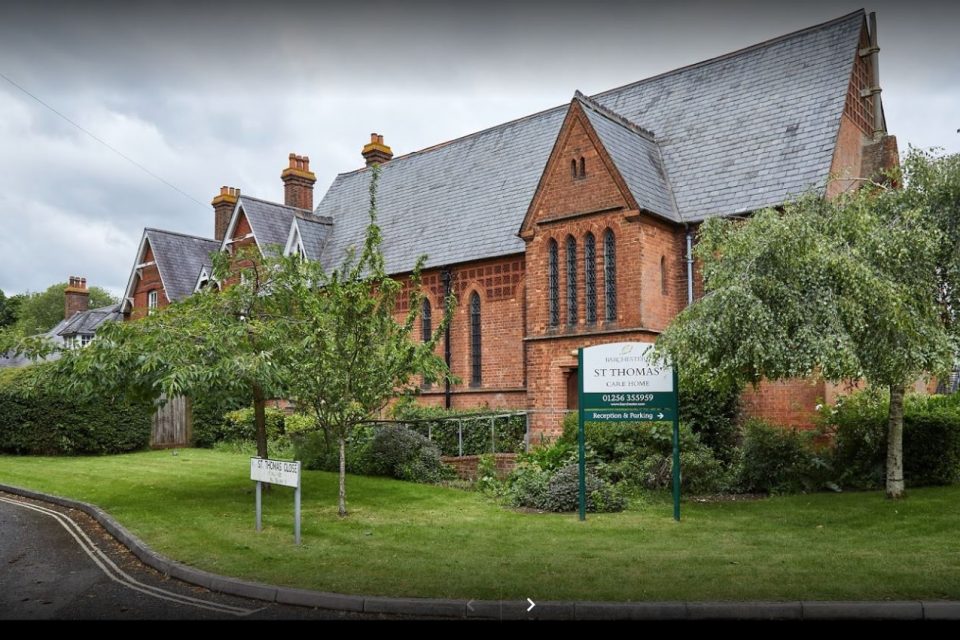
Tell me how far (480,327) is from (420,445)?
8.05 metres

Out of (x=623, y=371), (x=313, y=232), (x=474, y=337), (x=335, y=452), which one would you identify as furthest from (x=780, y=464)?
(x=313, y=232)

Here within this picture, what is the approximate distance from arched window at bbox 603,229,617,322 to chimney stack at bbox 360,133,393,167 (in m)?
20.5

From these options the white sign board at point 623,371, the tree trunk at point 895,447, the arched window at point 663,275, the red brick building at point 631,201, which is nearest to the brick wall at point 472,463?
the red brick building at point 631,201

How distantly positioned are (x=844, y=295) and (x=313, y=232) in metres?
26.8

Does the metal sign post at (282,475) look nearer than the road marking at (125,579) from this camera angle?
No

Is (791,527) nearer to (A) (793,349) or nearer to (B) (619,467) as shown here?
(A) (793,349)

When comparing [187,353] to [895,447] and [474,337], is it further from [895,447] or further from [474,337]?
[474,337]

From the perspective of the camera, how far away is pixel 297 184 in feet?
134

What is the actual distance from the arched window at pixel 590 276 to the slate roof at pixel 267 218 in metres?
17.4

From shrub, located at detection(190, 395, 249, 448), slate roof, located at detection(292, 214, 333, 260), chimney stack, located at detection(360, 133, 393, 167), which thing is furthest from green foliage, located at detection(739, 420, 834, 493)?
chimney stack, located at detection(360, 133, 393, 167)

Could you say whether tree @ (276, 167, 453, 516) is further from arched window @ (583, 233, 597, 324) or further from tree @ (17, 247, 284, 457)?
arched window @ (583, 233, 597, 324)

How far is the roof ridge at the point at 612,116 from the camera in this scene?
23.4 m

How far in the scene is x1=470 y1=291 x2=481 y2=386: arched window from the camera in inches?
1093

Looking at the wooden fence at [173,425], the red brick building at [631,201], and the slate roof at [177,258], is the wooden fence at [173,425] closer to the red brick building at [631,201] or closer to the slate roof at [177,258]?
the red brick building at [631,201]
